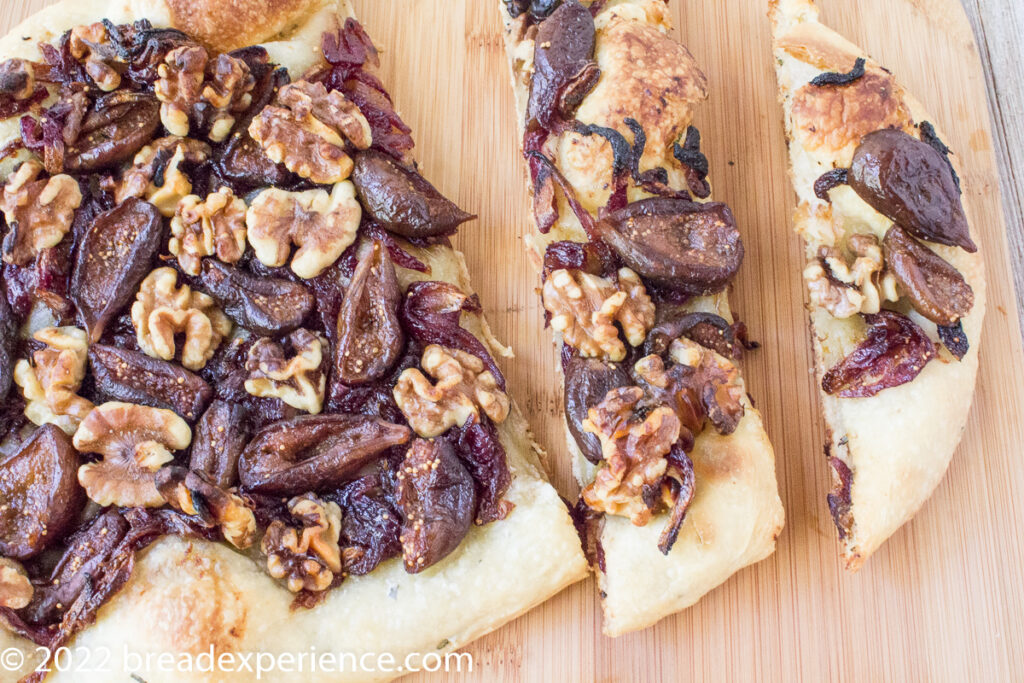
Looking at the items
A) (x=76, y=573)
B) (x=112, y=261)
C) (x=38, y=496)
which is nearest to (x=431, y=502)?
(x=76, y=573)

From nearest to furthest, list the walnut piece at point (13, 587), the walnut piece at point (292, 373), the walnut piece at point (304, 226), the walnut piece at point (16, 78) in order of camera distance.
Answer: the walnut piece at point (13, 587), the walnut piece at point (292, 373), the walnut piece at point (304, 226), the walnut piece at point (16, 78)

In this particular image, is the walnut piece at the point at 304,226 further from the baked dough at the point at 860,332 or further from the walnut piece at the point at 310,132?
the baked dough at the point at 860,332

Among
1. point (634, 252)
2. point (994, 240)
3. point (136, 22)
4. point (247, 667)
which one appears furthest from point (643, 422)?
point (136, 22)

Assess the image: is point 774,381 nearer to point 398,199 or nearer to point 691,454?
point 691,454

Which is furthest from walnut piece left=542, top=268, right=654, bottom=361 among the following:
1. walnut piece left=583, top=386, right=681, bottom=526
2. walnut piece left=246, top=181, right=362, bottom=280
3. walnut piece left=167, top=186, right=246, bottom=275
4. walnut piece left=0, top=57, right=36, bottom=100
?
walnut piece left=0, top=57, right=36, bottom=100

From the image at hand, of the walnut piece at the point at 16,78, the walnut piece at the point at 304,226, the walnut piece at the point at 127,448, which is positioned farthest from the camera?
the walnut piece at the point at 16,78

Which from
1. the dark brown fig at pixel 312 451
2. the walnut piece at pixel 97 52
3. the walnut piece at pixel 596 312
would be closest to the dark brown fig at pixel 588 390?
the walnut piece at pixel 596 312

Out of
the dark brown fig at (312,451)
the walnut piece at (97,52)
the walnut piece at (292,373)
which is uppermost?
the walnut piece at (97,52)

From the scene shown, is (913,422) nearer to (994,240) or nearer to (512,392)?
(994,240)
